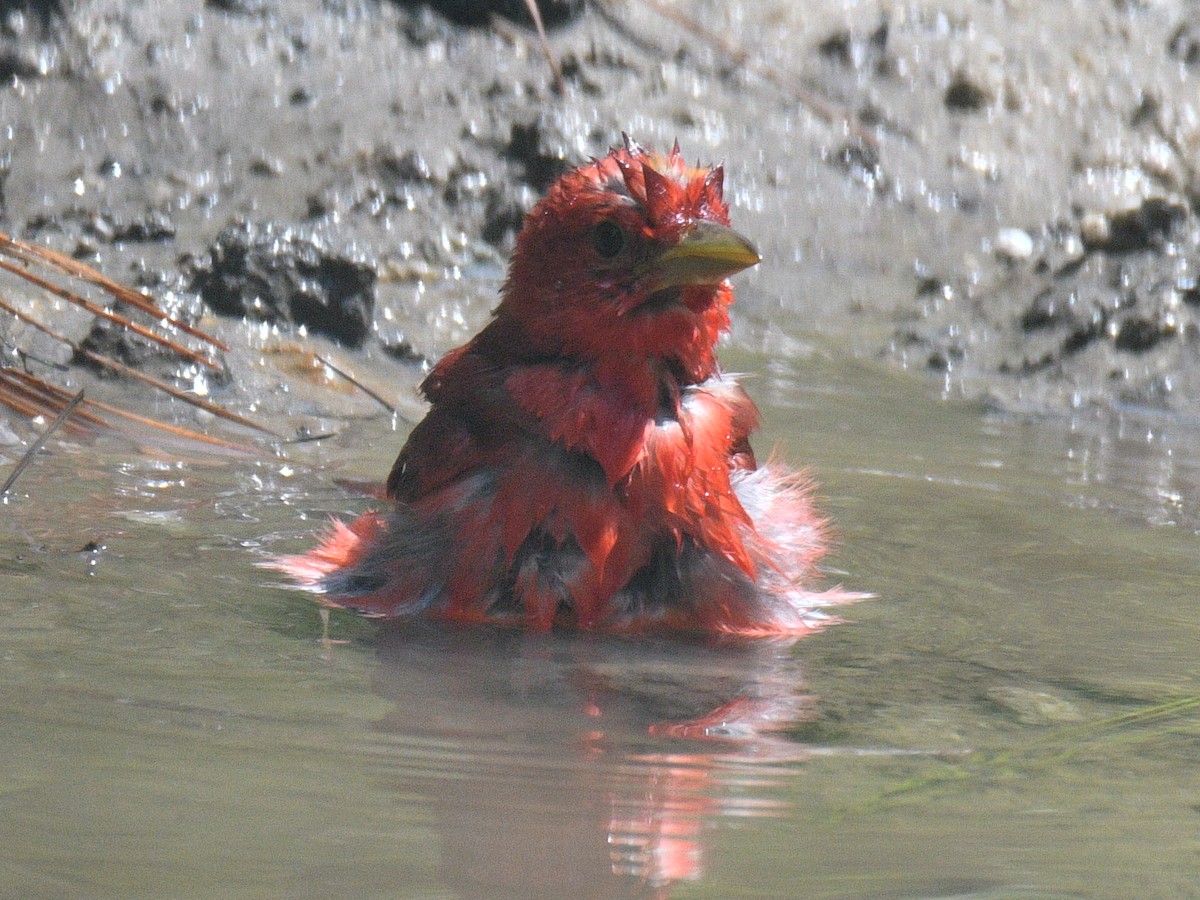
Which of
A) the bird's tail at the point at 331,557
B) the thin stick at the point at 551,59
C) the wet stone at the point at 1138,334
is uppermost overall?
the thin stick at the point at 551,59

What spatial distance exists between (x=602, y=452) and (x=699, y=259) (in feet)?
1.33

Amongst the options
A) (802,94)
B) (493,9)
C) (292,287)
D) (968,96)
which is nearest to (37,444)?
(292,287)

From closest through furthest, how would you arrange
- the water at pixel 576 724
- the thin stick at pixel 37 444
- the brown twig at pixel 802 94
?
the water at pixel 576 724 → the thin stick at pixel 37 444 → the brown twig at pixel 802 94

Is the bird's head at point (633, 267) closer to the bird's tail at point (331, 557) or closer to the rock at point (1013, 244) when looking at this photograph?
the bird's tail at point (331, 557)

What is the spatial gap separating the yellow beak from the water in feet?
2.26

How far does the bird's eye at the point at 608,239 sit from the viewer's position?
3.41 metres

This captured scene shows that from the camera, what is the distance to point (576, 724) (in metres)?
2.73

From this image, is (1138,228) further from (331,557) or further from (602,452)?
(331,557)

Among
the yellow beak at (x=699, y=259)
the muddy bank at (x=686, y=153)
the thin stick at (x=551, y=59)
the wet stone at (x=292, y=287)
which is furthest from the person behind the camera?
the thin stick at (x=551, y=59)

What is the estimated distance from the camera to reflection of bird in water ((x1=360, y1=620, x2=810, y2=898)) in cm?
209

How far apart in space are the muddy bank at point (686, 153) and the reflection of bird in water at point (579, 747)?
258 cm

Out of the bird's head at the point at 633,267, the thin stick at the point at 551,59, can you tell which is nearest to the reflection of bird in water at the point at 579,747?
the bird's head at the point at 633,267

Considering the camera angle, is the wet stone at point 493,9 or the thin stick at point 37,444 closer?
the thin stick at point 37,444

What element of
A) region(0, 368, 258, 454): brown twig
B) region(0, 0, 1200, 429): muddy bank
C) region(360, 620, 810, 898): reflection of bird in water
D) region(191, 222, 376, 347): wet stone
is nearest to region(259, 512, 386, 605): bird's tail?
region(360, 620, 810, 898): reflection of bird in water
